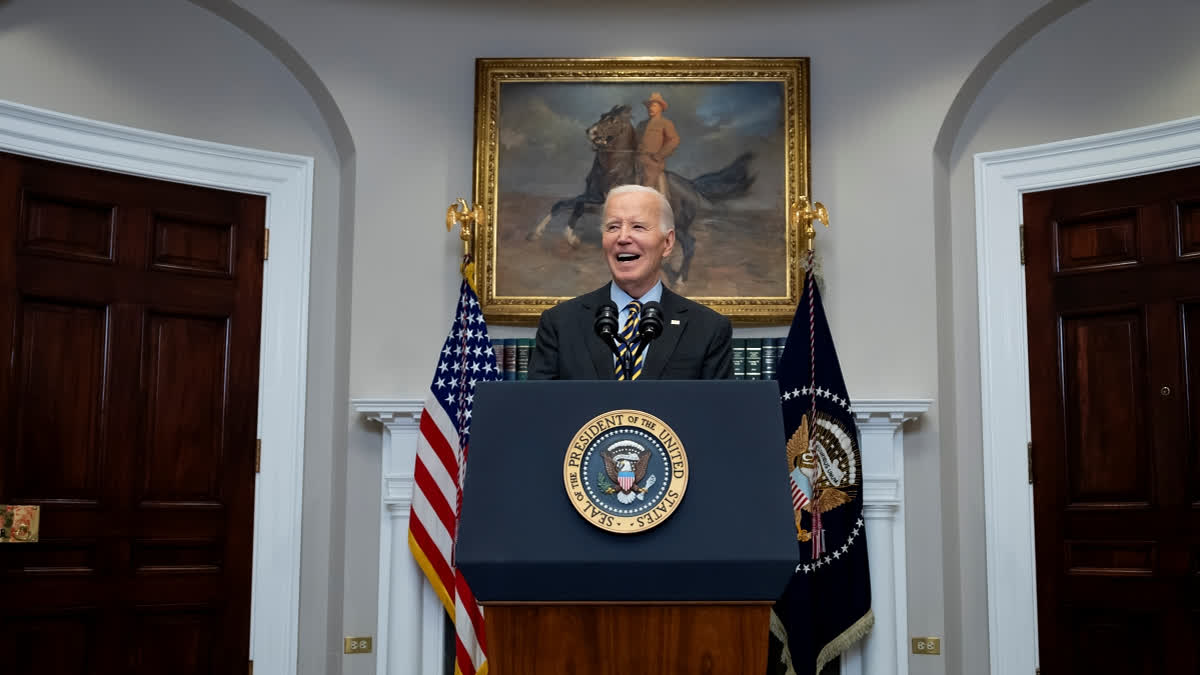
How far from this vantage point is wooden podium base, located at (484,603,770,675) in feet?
6.86

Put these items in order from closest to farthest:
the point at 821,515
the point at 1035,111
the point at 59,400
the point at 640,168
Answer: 1. the point at 59,400
2. the point at 821,515
3. the point at 1035,111
4. the point at 640,168

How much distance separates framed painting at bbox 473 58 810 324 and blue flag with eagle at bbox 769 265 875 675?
0.39m

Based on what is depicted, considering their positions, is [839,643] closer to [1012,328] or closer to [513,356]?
[1012,328]

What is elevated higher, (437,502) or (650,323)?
(650,323)

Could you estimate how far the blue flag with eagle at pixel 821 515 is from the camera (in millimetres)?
4867

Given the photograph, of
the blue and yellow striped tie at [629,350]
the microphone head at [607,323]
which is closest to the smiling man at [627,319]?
the blue and yellow striped tie at [629,350]

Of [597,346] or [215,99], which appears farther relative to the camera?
[215,99]

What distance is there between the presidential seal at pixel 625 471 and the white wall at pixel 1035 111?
3.36 metres

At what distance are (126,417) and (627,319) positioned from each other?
3016 mm

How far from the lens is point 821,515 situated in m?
4.94

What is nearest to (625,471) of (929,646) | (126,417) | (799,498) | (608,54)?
(799,498)

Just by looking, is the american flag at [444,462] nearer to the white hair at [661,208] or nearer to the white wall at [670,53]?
the white wall at [670,53]

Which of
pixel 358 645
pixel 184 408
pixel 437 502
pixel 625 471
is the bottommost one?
pixel 358 645

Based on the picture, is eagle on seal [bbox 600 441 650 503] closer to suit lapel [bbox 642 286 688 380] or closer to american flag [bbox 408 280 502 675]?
suit lapel [bbox 642 286 688 380]
